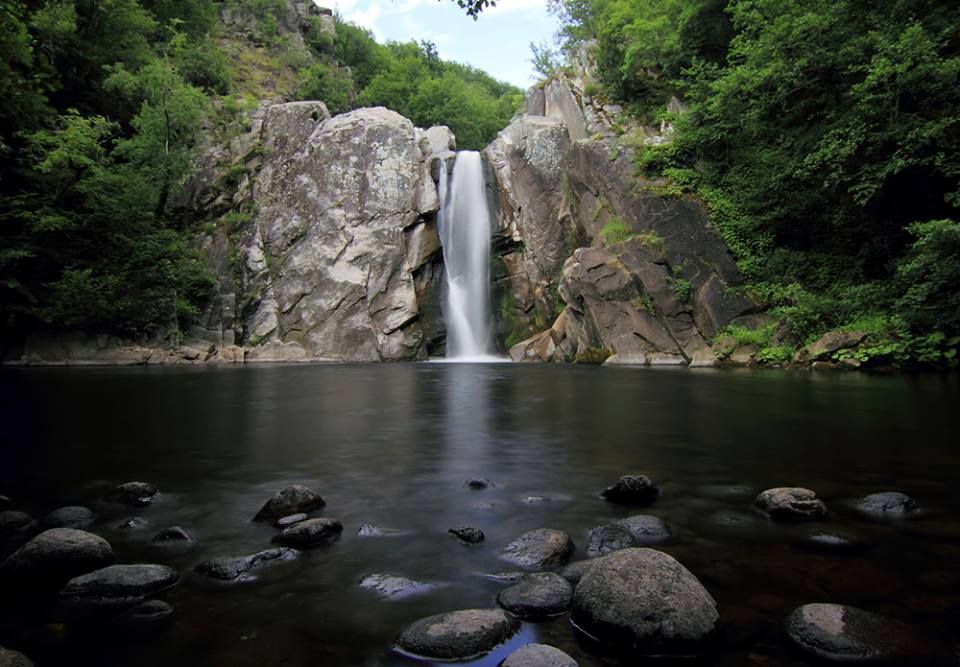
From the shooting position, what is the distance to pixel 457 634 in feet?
8.12

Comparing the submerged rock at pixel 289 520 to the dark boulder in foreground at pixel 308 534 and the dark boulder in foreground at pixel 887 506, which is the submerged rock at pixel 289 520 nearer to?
the dark boulder in foreground at pixel 308 534

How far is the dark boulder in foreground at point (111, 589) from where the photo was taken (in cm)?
285

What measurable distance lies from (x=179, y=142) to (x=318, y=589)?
107ft

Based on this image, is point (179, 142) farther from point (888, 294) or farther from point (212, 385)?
point (888, 294)

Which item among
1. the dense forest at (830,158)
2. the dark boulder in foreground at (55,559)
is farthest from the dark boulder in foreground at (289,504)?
the dense forest at (830,158)

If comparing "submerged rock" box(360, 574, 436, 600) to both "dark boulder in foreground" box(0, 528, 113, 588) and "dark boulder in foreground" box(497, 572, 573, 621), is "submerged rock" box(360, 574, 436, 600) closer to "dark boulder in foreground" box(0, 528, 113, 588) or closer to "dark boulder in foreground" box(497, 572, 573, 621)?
"dark boulder in foreground" box(497, 572, 573, 621)

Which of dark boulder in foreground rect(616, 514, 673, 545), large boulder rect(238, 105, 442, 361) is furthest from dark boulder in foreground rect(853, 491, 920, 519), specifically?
large boulder rect(238, 105, 442, 361)

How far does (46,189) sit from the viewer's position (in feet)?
76.1

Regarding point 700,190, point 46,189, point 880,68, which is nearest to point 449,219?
point 700,190

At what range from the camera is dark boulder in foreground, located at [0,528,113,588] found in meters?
3.13

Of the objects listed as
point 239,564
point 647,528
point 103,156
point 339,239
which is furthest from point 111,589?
point 339,239

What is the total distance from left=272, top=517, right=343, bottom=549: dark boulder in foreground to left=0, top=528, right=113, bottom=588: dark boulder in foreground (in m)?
1.03

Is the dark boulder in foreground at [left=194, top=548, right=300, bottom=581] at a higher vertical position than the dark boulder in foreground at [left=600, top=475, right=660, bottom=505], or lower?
lower

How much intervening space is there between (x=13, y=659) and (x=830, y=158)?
21153 millimetres
